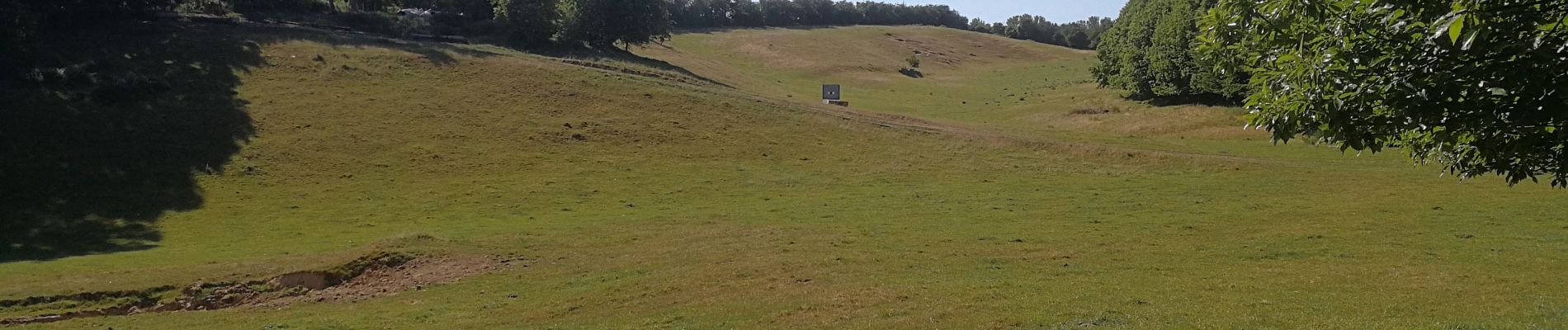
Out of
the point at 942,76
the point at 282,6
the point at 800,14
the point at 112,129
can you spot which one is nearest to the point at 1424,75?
the point at 112,129

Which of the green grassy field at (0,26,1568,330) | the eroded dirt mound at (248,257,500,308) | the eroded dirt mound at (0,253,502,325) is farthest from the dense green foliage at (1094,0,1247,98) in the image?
the eroded dirt mound at (0,253,502,325)

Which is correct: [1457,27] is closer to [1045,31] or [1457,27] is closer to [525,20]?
[525,20]

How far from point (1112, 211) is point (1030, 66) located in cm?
9906

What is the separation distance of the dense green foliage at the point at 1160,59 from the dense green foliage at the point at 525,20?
39.9 meters

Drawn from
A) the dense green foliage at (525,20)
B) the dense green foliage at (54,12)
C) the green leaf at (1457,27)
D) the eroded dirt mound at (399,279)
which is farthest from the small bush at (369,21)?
the green leaf at (1457,27)

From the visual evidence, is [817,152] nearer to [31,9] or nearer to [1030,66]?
[31,9]

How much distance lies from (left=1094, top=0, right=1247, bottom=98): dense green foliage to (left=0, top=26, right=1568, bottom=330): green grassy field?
1653 mm

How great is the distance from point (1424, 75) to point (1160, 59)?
55491 millimetres

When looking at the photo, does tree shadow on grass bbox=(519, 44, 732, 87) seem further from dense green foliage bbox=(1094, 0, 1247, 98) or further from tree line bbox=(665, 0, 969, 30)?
tree line bbox=(665, 0, 969, 30)

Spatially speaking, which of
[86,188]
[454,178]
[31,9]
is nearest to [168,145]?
[86,188]

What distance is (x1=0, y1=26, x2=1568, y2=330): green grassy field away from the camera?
1716 cm

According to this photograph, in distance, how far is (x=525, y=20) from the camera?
75.6 m

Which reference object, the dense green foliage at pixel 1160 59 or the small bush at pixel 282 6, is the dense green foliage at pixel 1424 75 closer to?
the dense green foliage at pixel 1160 59

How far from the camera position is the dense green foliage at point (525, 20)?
75.6 metres
